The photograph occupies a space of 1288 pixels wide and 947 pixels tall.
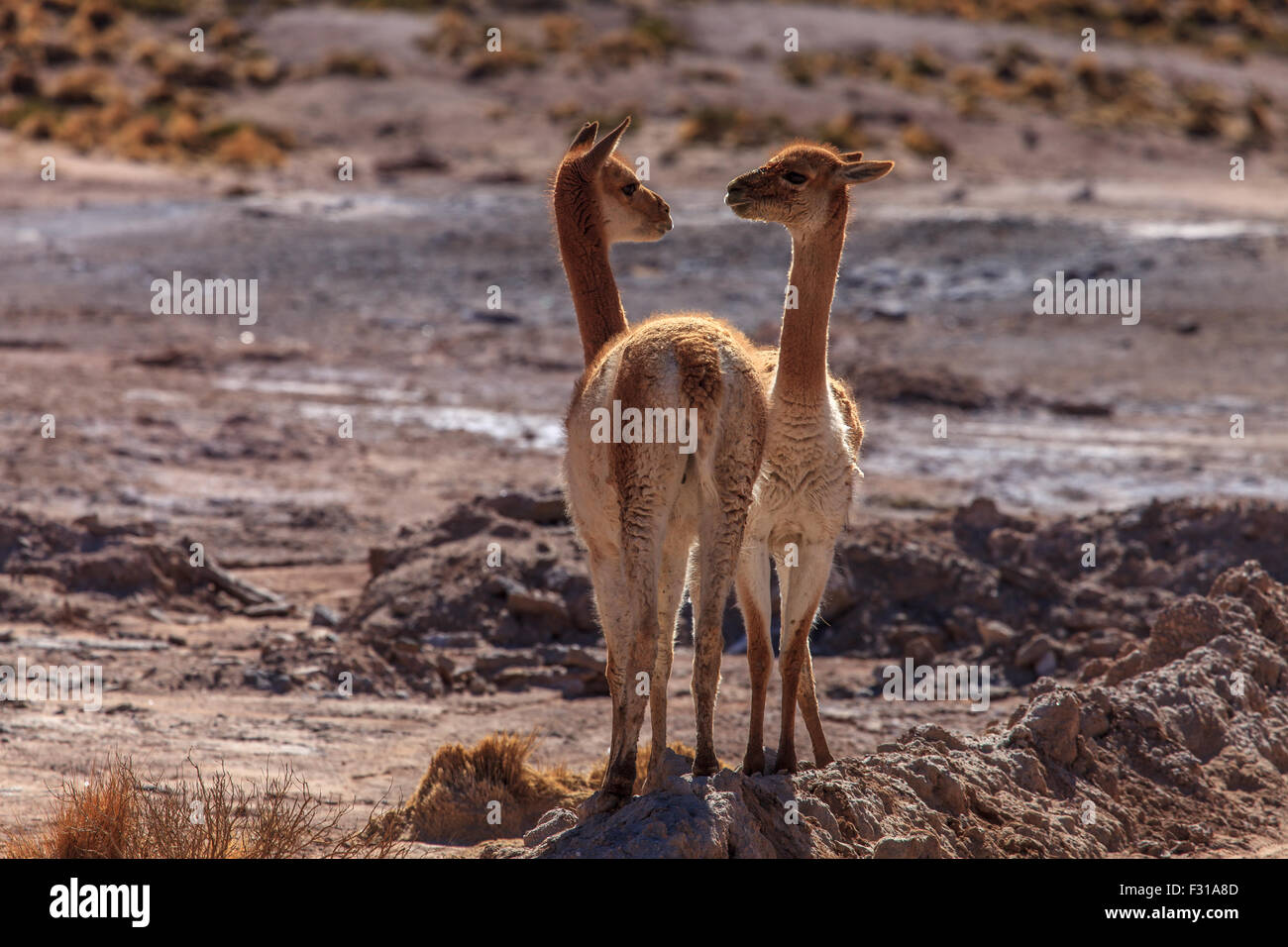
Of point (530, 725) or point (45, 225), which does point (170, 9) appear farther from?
point (530, 725)

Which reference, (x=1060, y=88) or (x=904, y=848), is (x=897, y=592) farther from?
(x=1060, y=88)

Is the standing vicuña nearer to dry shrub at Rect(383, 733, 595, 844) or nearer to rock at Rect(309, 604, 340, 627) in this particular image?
dry shrub at Rect(383, 733, 595, 844)

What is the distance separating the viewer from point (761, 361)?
6.54m

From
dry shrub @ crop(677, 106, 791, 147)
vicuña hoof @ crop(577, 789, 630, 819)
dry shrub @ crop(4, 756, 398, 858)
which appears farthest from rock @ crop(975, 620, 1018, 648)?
dry shrub @ crop(677, 106, 791, 147)

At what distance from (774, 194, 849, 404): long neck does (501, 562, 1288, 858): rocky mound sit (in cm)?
150

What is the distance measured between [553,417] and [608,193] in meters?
9.99

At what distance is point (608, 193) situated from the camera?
646cm

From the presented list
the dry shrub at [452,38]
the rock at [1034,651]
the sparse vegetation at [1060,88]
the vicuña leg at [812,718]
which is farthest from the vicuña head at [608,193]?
the dry shrub at [452,38]

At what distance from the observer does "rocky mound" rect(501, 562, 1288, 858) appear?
494cm

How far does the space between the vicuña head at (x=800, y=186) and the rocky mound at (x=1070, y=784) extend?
2.17 m

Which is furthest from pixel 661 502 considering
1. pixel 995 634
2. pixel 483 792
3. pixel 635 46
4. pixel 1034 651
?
pixel 635 46

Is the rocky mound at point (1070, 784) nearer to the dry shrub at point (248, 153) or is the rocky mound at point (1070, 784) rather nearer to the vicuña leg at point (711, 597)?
the vicuña leg at point (711, 597)

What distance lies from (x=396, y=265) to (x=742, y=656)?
1373 centimetres
